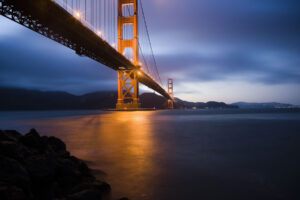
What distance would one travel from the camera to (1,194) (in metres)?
1.45

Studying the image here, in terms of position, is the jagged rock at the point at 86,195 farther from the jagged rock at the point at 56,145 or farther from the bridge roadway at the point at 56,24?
the bridge roadway at the point at 56,24

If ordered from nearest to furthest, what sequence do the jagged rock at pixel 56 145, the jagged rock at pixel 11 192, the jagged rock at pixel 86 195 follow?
1. the jagged rock at pixel 11 192
2. the jagged rock at pixel 86 195
3. the jagged rock at pixel 56 145

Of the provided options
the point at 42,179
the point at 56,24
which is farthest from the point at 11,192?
the point at 56,24

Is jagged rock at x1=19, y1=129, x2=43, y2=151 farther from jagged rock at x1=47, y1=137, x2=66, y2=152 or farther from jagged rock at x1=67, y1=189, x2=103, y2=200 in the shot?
jagged rock at x1=67, y1=189, x2=103, y2=200

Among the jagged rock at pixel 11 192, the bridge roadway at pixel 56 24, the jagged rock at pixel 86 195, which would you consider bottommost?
the jagged rock at pixel 86 195

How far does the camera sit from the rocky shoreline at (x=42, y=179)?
5.32ft

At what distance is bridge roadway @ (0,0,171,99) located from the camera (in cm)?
1296

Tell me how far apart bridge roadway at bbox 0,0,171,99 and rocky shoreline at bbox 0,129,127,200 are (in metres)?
13.9

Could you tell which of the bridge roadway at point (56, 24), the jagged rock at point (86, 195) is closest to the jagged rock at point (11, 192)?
the jagged rock at point (86, 195)

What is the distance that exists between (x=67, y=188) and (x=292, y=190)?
87.0 inches

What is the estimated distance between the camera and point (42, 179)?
6.17ft

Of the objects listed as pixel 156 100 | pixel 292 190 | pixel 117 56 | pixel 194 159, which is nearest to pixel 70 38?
pixel 117 56

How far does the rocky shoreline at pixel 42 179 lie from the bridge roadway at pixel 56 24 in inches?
546

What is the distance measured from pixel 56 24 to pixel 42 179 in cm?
1662
